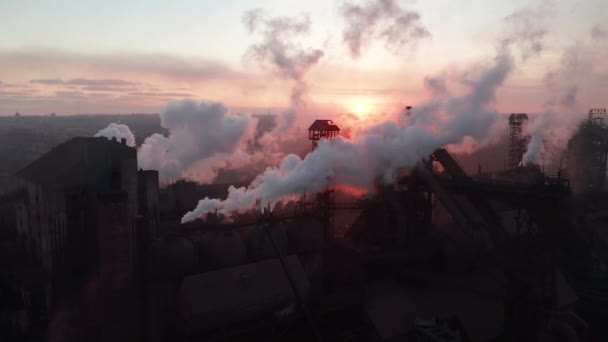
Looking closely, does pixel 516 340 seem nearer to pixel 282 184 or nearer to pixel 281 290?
pixel 281 290

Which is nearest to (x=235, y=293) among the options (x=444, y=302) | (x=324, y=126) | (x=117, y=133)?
(x=444, y=302)

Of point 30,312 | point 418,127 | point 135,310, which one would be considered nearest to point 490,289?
point 418,127

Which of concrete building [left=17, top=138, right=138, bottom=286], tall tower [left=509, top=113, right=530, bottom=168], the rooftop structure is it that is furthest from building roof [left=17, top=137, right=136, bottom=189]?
tall tower [left=509, top=113, right=530, bottom=168]

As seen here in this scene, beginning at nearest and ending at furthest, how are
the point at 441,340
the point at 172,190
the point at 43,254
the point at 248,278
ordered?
the point at 441,340, the point at 248,278, the point at 43,254, the point at 172,190

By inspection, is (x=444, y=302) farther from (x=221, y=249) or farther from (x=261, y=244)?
(x=221, y=249)

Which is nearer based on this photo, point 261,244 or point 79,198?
point 79,198

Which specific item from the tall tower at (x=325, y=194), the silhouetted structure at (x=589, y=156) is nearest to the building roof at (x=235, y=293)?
the tall tower at (x=325, y=194)
